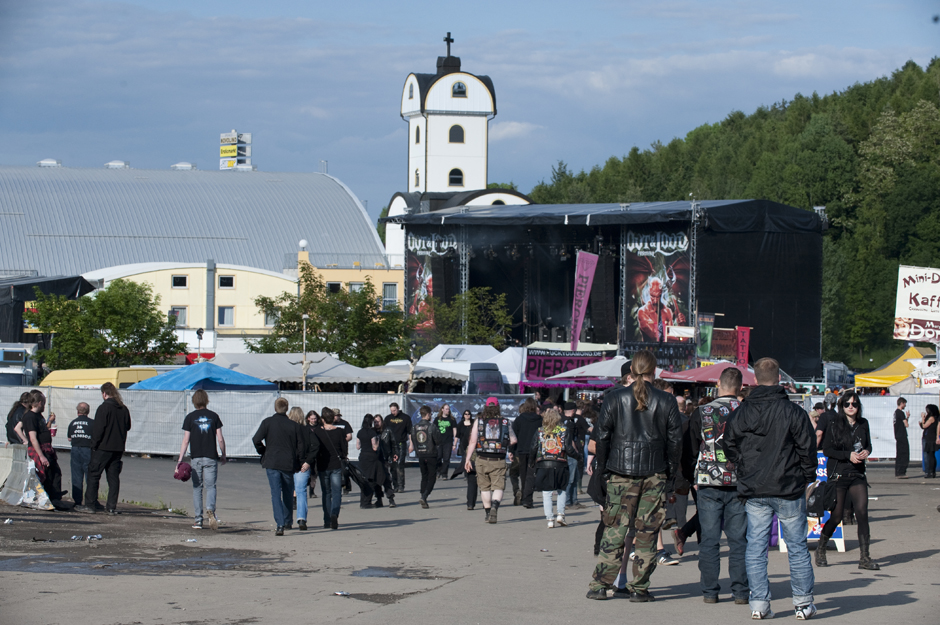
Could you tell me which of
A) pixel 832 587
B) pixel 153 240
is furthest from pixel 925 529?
pixel 153 240

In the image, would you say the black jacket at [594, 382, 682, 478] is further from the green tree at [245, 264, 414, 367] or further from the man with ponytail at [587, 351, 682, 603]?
the green tree at [245, 264, 414, 367]

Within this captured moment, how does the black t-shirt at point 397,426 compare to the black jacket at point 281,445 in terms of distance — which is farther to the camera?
the black t-shirt at point 397,426

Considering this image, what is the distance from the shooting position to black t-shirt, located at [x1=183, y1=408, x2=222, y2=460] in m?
13.7

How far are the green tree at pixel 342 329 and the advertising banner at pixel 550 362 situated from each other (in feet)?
29.6

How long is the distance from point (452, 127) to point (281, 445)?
61074 millimetres

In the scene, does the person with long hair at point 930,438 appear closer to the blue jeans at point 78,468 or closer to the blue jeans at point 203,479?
the blue jeans at point 203,479

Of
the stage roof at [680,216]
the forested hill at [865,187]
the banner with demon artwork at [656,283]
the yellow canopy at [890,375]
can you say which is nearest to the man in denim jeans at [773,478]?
the yellow canopy at [890,375]

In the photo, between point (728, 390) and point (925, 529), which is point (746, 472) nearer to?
Result: point (728, 390)

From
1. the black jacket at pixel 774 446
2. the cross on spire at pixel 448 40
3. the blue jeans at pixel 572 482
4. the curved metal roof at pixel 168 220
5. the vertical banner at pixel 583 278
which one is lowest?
the blue jeans at pixel 572 482

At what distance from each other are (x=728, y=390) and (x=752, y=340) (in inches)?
1532

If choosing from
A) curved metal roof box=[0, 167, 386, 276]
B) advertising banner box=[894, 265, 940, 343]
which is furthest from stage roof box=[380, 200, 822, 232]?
curved metal roof box=[0, 167, 386, 276]

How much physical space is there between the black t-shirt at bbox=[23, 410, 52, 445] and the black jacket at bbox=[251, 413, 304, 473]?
3334 mm

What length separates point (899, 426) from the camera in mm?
23891

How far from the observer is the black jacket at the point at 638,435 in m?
8.55
